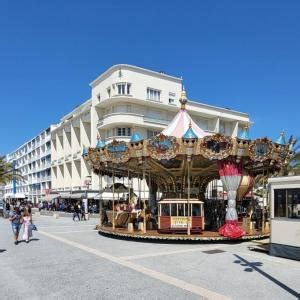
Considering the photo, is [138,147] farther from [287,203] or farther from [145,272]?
[145,272]

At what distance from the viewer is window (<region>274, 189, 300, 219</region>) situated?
13250 millimetres

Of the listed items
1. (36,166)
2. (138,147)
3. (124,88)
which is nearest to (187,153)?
(138,147)

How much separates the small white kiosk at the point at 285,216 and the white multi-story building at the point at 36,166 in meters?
59.5

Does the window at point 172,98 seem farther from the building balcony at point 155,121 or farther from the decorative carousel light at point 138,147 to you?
the decorative carousel light at point 138,147

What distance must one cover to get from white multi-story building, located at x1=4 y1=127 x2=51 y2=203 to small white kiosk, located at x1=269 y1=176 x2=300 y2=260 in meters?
59.5

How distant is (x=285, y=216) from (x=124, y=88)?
36018 mm

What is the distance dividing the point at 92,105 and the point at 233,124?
23222mm

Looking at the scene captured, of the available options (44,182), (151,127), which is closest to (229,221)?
(151,127)

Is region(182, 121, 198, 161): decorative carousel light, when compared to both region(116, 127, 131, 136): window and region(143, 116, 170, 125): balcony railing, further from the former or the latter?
region(143, 116, 170, 125): balcony railing

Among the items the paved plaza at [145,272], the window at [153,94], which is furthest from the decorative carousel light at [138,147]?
the window at [153,94]

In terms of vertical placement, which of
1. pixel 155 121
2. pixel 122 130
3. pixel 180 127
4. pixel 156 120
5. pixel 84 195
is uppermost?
pixel 156 120

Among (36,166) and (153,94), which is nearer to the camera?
(153,94)

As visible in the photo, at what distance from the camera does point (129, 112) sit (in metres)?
Result: 47.5

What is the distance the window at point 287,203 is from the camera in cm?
1325
